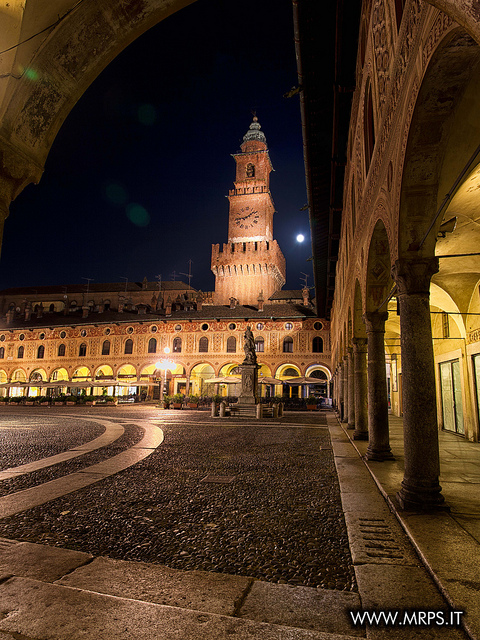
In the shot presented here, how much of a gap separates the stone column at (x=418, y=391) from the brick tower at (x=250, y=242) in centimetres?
4814

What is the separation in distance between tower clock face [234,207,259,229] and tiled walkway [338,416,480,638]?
55114 mm

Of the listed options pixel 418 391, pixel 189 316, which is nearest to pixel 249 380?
pixel 189 316

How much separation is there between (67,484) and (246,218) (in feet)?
188

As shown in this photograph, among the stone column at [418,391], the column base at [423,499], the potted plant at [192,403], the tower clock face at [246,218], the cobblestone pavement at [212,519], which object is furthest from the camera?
the tower clock face at [246,218]

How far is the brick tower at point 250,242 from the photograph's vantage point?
55125mm

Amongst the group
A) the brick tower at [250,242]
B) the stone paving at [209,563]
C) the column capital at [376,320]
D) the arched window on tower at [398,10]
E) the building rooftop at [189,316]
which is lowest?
the stone paving at [209,563]

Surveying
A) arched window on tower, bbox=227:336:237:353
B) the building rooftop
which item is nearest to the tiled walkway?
arched window on tower, bbox=227:336:237:353

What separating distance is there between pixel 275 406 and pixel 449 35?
21.2 m

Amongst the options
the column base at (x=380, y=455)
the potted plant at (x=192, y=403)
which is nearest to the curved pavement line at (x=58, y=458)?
the column base at (x=380, y=455)

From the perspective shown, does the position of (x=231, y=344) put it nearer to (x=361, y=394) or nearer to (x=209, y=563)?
(x=361, y=394)

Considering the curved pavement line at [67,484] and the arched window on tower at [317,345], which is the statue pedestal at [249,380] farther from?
the curved pavement line at [67,484]

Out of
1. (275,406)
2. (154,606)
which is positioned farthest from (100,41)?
(275,406)

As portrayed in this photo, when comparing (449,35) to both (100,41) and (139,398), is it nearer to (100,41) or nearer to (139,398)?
(100,41)

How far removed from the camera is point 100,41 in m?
3.56
